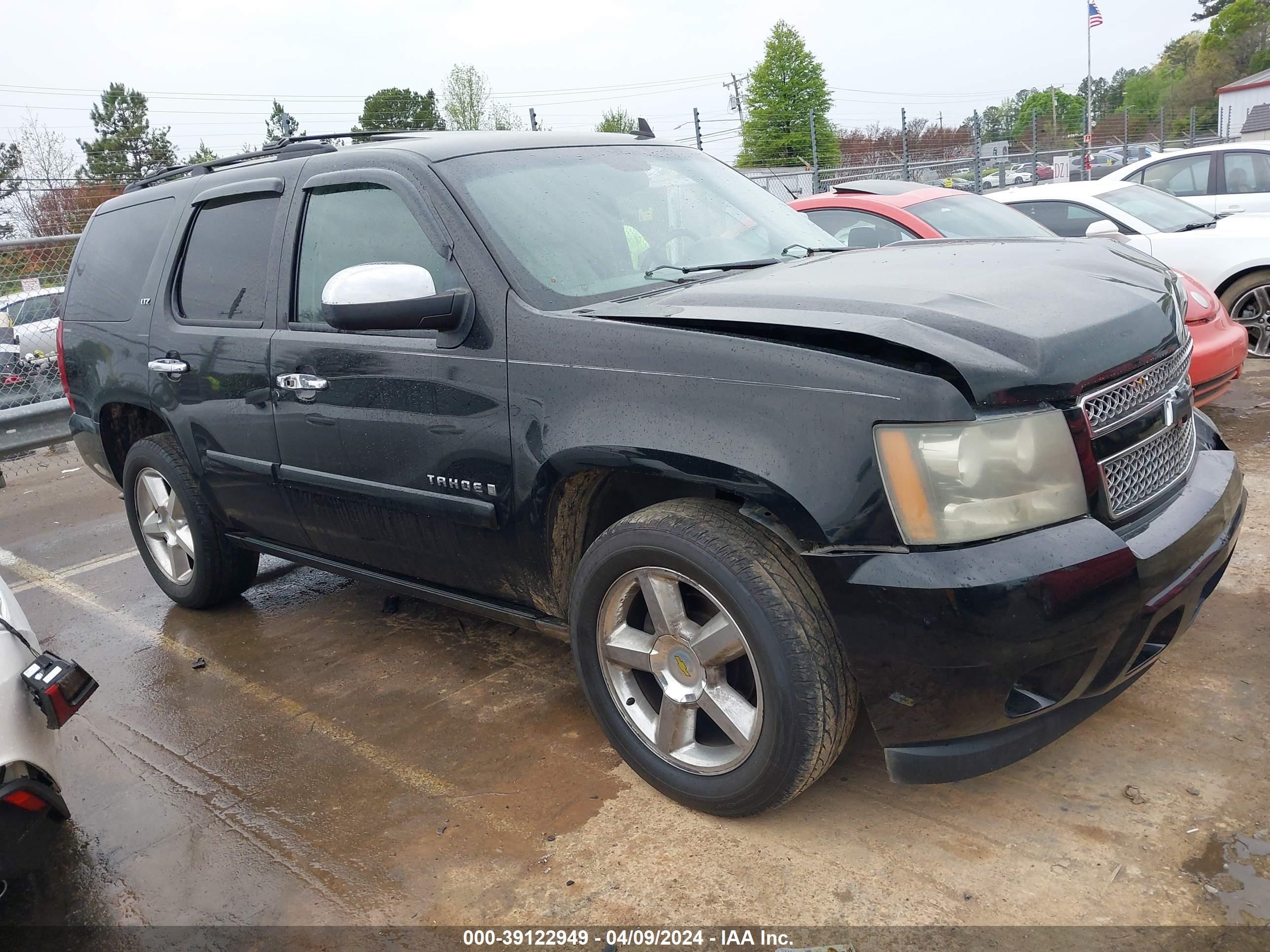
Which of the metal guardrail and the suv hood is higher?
the suv hood

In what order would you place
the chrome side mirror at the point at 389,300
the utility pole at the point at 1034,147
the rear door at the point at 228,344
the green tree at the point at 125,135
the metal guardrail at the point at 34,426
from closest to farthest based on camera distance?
the chrome side mirror at the point at 389,300 < the rear door at the point at 228,344 < the metal guardrail at the point at 34,426 < the utility pole at the point at 1034,147 < the green tree at the point at 125,135

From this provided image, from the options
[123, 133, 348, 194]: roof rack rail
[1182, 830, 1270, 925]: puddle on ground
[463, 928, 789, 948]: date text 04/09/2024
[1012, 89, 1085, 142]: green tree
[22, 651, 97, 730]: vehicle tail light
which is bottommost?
[1182, 830, 1270, 925]: puddle on ground

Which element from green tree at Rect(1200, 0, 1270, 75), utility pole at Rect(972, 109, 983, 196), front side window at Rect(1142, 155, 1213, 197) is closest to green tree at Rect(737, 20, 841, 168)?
green tree at Rect(1200, 0, 1270, 75)

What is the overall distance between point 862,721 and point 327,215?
254 cm

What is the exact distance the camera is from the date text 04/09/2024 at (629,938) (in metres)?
2.27

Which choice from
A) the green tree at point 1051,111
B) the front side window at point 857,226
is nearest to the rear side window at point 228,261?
the front side window at point 857,226

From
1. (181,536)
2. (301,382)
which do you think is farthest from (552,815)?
(181,536)

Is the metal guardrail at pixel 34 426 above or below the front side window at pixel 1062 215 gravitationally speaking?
below

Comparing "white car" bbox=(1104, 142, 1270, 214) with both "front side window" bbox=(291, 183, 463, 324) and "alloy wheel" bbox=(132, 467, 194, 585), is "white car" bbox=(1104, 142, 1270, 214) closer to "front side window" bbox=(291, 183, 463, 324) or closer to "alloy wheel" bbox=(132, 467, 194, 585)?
"front side window" bbox=(291, 183, 463, 324)

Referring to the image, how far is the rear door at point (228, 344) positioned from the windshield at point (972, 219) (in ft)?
13.7

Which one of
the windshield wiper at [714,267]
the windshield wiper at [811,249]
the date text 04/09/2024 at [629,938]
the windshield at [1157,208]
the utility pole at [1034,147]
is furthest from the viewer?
the utility pole at [1034,147]

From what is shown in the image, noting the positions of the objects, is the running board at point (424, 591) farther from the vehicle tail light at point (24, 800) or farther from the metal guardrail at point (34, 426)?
the metal guardrail at point (34, 426)

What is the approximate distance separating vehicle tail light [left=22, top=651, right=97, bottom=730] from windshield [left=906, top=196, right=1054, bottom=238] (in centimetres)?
535

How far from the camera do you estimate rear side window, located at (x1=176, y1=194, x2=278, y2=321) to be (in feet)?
12.3
